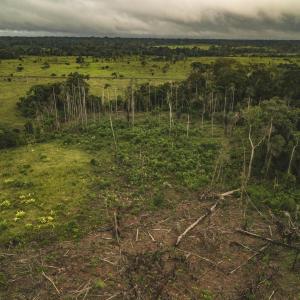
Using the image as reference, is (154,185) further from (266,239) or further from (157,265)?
(157,265)

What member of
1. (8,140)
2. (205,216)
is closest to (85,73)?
(8,140)

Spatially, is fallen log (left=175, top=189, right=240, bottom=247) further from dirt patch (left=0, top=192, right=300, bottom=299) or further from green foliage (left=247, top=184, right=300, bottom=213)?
green foliage (left=247, top=184, right=300, bottom=213)

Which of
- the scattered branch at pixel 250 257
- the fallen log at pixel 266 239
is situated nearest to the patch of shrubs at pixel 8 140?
the fallen log at pixel 266 239

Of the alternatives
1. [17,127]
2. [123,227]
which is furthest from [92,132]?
[123,227]

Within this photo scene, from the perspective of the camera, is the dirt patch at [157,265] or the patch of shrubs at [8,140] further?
the patch of shrubs at [8,140]

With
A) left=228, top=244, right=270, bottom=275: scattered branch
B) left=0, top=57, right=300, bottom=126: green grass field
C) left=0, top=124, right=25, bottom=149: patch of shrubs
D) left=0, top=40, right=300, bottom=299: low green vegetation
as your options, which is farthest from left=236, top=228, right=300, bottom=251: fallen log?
left=0, top=57, right=300, bottom=126: green grass field

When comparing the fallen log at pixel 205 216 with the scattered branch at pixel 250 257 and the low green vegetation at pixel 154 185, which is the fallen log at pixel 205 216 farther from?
the scattered branch at pixel 250 257

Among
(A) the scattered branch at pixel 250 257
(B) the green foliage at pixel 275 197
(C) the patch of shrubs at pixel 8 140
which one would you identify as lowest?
(C) the patch of shrubs at pixel 8 140

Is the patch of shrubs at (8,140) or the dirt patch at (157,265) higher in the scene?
the dirt patch at (157,265)

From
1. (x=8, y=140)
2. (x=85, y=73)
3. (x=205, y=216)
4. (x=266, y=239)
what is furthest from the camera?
(x=85, y=73)

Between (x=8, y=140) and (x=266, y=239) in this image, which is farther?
(x=8, y=140)

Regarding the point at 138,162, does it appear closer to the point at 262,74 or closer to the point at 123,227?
the point at 123,227
